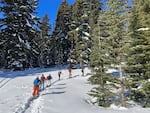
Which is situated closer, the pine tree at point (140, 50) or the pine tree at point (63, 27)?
the pine tree at point (140, 50)

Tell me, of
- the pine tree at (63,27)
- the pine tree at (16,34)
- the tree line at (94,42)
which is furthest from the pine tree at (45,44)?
the pine tree at (16,34)

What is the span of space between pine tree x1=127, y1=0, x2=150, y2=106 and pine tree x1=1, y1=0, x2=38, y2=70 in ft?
91.3

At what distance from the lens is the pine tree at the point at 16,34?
2026 inches

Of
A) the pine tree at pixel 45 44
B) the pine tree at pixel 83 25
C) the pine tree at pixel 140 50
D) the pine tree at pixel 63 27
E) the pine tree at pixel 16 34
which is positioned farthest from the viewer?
the pine tree at pixel 45 44

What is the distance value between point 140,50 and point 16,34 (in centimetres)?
2918

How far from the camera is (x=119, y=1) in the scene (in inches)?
1021

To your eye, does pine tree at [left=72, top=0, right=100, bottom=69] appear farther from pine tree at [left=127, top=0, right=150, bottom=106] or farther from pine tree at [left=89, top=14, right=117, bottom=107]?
pine tree at [left=89, top=14, right=117, bottom=107]

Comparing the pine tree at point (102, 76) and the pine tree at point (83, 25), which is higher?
the pine tree at point (83, 25)

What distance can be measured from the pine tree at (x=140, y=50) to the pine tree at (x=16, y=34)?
27821 millimetres

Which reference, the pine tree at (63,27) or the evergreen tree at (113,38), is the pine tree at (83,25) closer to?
the pine tree at (63,27)

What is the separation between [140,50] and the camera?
1094 inches

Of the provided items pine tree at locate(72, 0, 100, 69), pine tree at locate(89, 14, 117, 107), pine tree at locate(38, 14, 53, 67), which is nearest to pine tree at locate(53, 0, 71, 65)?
pine tree at locate(38, 14, 53, 67)

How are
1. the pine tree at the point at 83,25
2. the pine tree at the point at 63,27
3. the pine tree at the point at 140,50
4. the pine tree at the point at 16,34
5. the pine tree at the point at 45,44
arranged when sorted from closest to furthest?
the pine tree at the point at 140,50 → the pine tree at the point at 83,25 → the pine tree at the point at 16,34 → the pine tree at the point at 63,27 → the pine tree at the point at 45,44

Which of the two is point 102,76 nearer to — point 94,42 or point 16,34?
point 94,42
